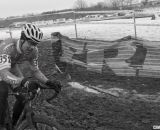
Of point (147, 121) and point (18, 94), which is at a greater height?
point (18, 94)

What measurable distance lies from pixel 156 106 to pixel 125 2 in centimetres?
7258

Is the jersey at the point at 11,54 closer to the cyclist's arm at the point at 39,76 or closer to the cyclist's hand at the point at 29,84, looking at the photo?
the cyclist's arm at the point at 39,76

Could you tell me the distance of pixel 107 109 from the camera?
6848mm

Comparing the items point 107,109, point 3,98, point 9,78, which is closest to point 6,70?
point 9,78

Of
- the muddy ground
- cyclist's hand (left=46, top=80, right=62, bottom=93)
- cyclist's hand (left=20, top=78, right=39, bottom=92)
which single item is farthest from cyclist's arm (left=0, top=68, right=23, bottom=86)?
the muddy ground

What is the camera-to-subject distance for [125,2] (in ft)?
254

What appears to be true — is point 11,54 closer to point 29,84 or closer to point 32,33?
point 32,33

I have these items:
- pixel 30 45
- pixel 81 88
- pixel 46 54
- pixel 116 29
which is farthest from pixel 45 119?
pixel 116 29

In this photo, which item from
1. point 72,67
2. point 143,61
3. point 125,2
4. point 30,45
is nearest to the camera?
point 30,45

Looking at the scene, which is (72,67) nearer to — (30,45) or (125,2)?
(30,45)

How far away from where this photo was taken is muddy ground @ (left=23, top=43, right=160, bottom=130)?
5.95 m

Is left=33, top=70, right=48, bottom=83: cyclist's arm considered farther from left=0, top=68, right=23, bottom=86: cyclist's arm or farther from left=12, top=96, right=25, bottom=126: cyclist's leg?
left=0, top=68, right=23, bottom=86: cyclist's arm

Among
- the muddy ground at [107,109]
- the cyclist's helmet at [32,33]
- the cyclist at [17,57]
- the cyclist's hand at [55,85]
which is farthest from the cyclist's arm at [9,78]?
the muddy ground at [107,109]

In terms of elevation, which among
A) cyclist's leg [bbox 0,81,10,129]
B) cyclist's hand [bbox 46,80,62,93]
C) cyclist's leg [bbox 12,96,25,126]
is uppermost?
cyclist's hand [bbox 46,80,62,93]
